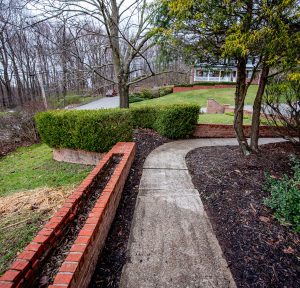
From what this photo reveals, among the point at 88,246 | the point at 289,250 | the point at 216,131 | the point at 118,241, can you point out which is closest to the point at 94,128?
the point at 118,241

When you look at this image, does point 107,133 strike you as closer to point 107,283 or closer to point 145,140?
point 145,140

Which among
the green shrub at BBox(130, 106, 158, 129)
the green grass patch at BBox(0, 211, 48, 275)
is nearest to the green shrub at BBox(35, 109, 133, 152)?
the green shrub at BBox(130, 106, 158, 129)

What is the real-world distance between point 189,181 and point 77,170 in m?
3.37

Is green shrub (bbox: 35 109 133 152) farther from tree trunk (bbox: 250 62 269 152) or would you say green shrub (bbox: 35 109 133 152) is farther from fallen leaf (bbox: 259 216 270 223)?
fallen leaf (bbox: 259 216 270 223)

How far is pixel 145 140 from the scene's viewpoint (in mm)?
6609

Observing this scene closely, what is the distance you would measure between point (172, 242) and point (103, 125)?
150 inches

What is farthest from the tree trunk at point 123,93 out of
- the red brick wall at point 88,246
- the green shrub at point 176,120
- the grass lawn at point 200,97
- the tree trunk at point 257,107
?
the grass lawn at point 200,97

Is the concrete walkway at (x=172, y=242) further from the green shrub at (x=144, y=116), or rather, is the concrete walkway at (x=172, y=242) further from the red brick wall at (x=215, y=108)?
the red brick wall at (x=215, y=108)

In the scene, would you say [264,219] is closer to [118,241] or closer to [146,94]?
[118,241]

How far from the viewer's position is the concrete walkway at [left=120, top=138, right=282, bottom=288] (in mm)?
2047

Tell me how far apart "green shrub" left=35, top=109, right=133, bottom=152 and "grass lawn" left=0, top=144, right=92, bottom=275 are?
2.59ft

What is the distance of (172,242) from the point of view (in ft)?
8.25

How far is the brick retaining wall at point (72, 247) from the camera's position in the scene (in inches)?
62.3

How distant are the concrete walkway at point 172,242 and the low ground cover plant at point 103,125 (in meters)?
2.00
